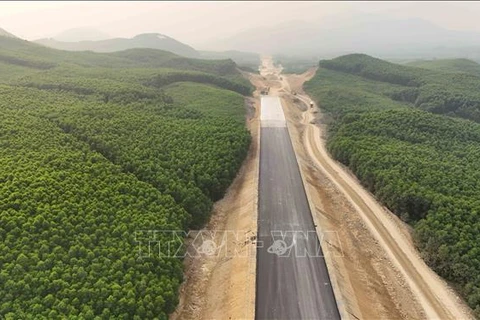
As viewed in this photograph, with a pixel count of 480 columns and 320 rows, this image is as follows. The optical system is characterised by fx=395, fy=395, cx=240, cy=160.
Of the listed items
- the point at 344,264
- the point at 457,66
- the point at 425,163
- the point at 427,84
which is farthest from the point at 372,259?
the point at 457,66

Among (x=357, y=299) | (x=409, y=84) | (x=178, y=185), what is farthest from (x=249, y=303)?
(x=409, y=84)

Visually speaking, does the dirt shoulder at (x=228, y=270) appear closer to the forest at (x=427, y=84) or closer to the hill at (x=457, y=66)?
the forest at (x=427, y=84)

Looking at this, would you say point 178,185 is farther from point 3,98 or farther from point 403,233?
point 3,98

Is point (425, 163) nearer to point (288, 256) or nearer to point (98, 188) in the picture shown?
point (288, 256)

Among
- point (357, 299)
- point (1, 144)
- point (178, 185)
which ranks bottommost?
point (357, 299)

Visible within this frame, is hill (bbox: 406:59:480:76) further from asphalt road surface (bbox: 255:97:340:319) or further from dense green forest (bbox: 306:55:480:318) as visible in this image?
asphalt road surface (bbox: 255:97:340:319)

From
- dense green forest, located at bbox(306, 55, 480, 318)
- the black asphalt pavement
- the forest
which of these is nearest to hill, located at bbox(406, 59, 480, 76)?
the forest

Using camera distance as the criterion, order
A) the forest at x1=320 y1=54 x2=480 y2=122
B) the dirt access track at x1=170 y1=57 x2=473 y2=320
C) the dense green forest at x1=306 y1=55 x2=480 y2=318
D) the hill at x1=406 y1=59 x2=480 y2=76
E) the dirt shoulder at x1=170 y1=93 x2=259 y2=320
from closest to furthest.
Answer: the dirt shoulder at x1=170 y1=93 x2=259 y2=320 < the dirt access track at x1=170 y1=57 x2=473 y2=320 < the dense green forest at x1=306 y1=55 x2=480 y2=318 < the forest at x1=320 y1=54 x2=480 y2=122 < the hill at x1=406 y1=59 x2=480 y2=76

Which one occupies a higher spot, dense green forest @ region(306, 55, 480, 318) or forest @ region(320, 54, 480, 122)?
forest @ region(320, 54, 480, 122)

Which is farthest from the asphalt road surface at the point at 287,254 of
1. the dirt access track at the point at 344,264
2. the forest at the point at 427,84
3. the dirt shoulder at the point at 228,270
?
the forest at the point at 427,84
